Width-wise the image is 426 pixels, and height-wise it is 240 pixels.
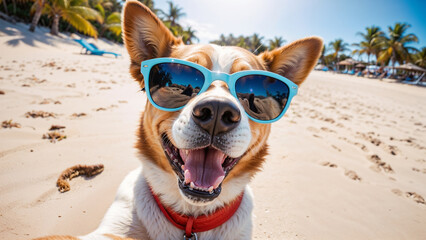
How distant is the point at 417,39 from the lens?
38.5 m

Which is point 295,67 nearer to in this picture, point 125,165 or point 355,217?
point 355,217

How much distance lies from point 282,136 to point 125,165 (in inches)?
147

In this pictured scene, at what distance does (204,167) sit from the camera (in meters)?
1.79

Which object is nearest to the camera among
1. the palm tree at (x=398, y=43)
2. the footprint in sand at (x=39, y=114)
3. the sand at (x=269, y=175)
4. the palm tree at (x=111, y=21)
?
the sand at (x=269, y=175)

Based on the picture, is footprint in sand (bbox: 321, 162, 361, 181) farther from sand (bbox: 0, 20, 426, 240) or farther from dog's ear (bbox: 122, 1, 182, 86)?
dog's ear (bbox: 122, 1, 182, 86)

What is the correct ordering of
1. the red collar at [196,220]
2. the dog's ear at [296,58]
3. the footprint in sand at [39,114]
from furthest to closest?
1. the footprint in sand at [39,114]
2. the dog's ear at [296,58]
3. the red collar at [196,220]

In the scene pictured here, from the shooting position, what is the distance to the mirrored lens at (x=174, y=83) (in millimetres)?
2018

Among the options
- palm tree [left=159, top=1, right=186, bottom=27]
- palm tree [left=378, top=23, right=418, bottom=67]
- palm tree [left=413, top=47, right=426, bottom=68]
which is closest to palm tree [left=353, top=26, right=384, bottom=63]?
palm tree [left=378, top=23, right=418, bottom=67]

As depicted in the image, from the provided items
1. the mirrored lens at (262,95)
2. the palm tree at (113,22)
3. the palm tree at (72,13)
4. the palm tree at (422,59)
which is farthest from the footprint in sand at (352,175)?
the palm tree at (422,59)

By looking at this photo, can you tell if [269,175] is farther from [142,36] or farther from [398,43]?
[398,43]

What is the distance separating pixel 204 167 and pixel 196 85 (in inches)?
31.6

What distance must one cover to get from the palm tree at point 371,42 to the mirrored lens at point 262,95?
54768 mm

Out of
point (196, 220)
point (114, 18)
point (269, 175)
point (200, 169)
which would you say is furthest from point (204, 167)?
point (114, 18)

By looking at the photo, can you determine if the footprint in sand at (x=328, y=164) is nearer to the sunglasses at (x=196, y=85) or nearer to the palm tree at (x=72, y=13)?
the sunglasses at (x=196, y=85)
